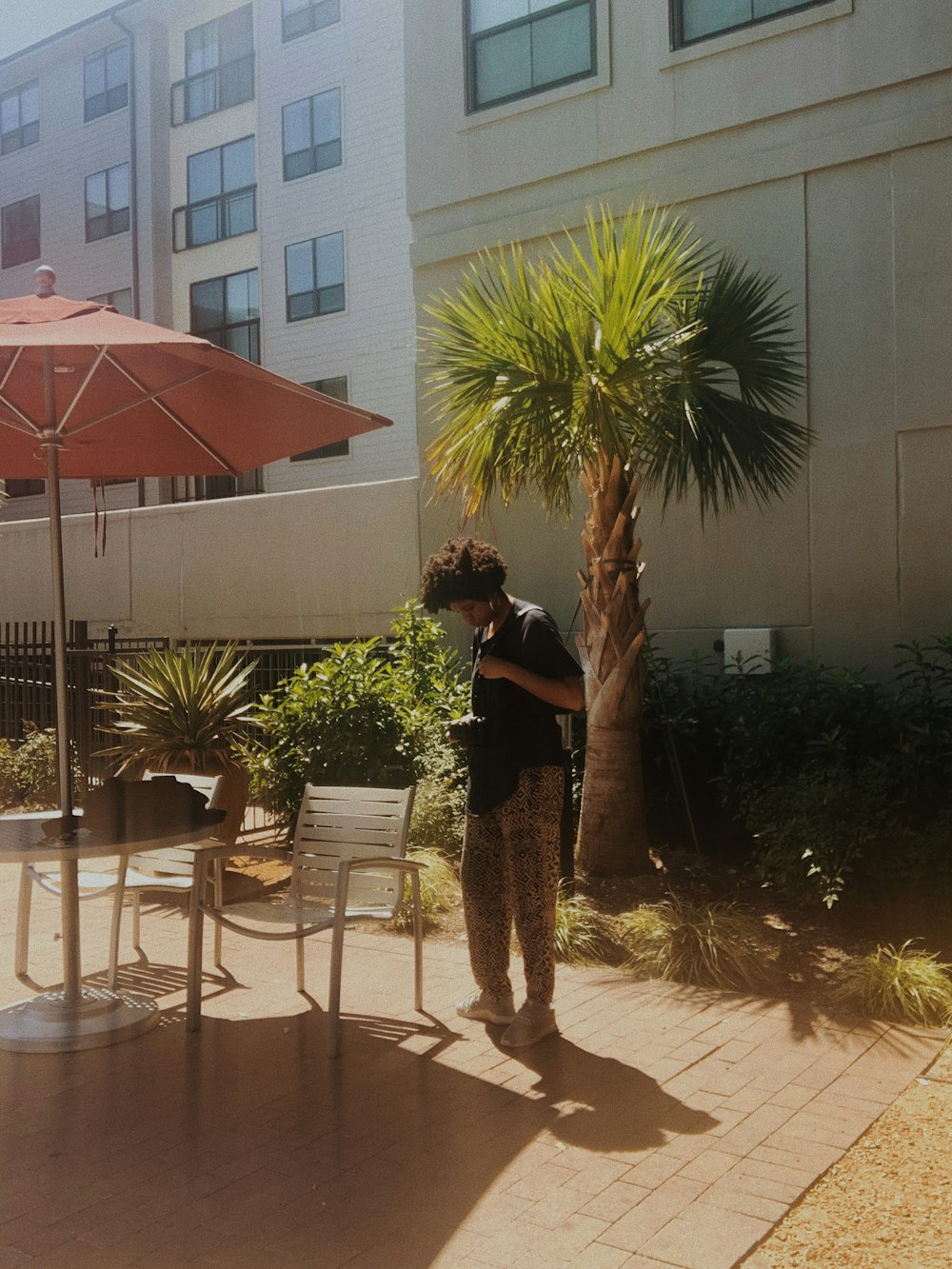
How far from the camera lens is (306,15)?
81.7ft

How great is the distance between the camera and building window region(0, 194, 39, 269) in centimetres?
2936

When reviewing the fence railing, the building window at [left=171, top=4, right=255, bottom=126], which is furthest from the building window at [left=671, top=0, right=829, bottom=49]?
the building window at [left=171, top=4, right=255, bottom=126]

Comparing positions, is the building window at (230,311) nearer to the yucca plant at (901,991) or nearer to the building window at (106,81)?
the building window at (106,81)

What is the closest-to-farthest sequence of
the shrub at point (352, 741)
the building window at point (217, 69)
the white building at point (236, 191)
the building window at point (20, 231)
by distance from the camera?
1. the shrub at point (352, 741)
2. the white building at point (236, 191)
3. the building window at point (217, 69)
4. the building window at point (20, 231)

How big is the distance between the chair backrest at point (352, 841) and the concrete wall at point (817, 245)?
4790 mm

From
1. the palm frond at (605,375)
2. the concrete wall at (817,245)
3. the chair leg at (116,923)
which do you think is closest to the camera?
the chair leg at (116,923)

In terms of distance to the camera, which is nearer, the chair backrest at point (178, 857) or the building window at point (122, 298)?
the chair backrest at point (178, 857)

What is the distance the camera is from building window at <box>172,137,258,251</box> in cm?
2295

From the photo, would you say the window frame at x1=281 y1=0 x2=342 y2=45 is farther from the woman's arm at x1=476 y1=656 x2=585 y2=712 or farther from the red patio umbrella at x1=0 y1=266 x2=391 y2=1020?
the woman's arm at x1=476 y1=656 x2=585 y2=712

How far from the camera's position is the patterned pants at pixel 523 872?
17.2 feet

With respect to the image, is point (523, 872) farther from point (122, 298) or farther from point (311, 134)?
point (122, 298)

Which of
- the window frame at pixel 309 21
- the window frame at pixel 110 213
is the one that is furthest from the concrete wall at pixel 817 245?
the window frame at pixel 110 213

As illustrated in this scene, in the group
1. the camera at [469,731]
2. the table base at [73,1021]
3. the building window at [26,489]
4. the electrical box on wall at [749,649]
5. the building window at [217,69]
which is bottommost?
the table base at [73,1021]

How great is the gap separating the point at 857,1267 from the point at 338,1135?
1737 mm
